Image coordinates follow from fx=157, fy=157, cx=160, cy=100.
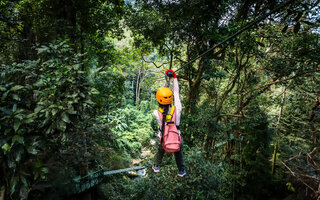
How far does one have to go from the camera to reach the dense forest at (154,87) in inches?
61.0

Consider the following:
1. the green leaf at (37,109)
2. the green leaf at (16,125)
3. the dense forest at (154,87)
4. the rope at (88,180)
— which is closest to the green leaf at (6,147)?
the dense forest at (154,87)

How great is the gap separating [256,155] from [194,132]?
3.04 metres

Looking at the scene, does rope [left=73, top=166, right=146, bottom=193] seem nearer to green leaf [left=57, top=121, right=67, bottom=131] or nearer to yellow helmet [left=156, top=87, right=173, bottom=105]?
yellow helmet [left=156, top=87, right=173, bottom=105]

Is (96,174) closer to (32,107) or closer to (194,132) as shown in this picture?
(194,132)

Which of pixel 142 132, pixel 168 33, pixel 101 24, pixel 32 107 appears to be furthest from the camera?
pixel 142 132

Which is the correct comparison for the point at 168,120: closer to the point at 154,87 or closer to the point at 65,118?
the point at 65,118

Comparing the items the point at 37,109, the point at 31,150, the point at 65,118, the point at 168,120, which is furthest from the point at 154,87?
the point at 31,150

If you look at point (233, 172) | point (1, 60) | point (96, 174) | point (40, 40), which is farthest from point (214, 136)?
point (1, 60)

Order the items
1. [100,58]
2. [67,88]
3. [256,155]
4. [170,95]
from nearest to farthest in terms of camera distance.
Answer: [67,88] → [170,95] → [100,58] → [256,155]

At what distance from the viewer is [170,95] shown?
2092 mm

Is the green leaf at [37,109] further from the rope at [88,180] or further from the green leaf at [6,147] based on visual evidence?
the rope at [88,180]

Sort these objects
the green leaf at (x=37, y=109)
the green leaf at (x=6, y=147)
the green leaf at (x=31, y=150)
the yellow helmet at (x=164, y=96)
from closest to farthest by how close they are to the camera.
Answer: the green leaf at (x=6, y=147) < the green leaf at (x=31, y=150) < the green leaf at (x=37, y=109) < the yellow helmet at (x=164, y=96)

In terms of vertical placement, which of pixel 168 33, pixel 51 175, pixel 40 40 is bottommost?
pixel 51 175

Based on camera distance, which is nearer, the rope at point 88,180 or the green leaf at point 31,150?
the green leaf at point 31,150
